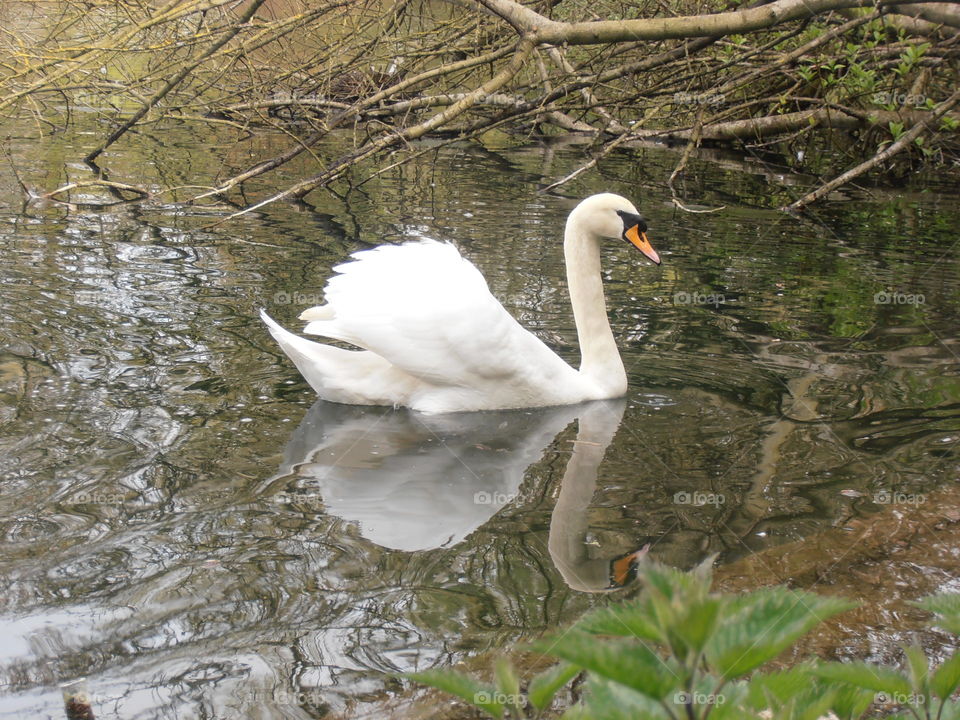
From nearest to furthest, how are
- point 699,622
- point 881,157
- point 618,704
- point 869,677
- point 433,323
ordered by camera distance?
1. point 699,622
2. point 618,704
3. point 869,677
4. point 433,323
5. point 881,157

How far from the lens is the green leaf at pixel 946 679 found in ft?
3.90

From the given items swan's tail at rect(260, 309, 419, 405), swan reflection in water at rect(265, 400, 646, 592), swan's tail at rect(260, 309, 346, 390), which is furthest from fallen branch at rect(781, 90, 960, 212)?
swan's tail at rect(260, 309, 346, 390)

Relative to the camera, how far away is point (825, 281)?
25.8 feet

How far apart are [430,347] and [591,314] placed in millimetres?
1126

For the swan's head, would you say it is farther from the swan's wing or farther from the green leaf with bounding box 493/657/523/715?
the green leaf with bounding box 493/657/523/715

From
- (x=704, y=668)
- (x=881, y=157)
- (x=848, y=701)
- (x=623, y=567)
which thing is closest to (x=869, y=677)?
(x=848, y=701)

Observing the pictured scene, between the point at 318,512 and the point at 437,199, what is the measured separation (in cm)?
685

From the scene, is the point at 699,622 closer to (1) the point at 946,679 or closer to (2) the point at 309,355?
(1) the point at 946,679

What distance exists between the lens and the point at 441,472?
4.55m

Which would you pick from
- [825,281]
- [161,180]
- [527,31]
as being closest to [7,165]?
[161,180]

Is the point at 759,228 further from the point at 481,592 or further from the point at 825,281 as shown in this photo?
the point at 481,592

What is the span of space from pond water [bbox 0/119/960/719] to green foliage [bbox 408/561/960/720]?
171 centimetres

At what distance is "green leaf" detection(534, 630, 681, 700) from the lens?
104cm

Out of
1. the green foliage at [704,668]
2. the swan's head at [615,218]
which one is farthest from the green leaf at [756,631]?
the swan's head at [615,218]
